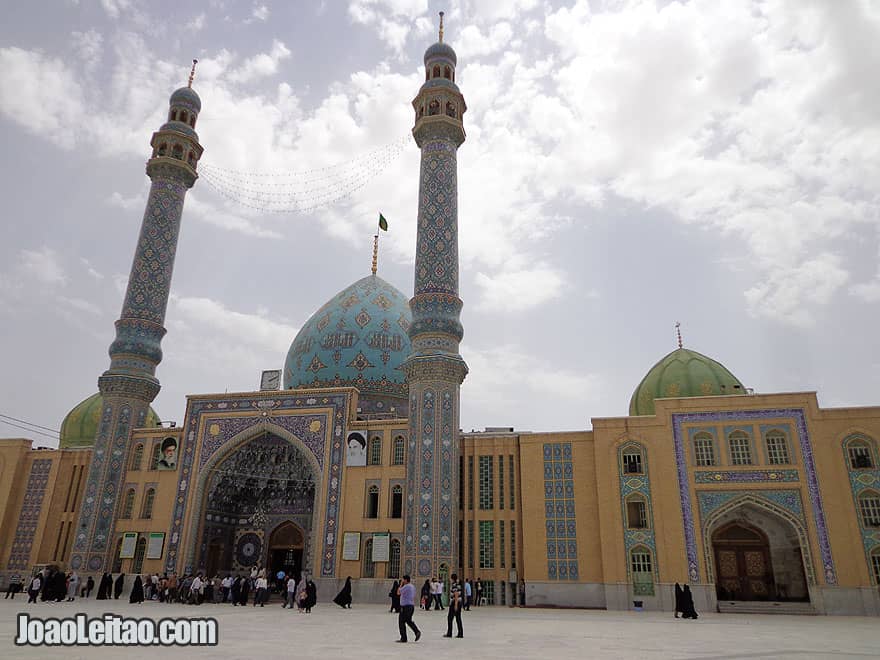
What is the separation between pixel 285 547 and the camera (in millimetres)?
25391

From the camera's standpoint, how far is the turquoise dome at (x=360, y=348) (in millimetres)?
26953

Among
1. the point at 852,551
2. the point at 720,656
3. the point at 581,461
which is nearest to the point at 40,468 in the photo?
the point at 581,461

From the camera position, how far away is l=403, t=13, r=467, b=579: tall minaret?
20.0m

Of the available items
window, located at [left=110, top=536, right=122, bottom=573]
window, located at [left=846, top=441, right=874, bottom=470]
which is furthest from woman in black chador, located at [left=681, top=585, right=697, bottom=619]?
window, located at [left=110, top=536, right=122, bottom=573]

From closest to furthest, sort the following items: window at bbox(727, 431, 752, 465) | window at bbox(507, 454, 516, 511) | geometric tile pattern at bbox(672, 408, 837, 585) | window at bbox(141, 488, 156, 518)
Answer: geometric tile pattern at bbox(672, 408, 837, 585)
window at bbox(727, 431, 752, 465)
window at bbox(507, 454, 516, 511)
window at bbox(141, 488, 156, 518)

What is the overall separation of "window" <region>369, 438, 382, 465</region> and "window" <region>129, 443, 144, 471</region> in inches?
→ 347

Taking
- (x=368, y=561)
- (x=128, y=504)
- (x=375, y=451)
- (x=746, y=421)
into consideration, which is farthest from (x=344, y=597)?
(x=746, y=421)

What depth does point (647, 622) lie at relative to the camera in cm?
1420

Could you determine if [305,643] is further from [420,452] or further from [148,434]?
[148,434]

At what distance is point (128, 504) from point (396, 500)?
397 inches

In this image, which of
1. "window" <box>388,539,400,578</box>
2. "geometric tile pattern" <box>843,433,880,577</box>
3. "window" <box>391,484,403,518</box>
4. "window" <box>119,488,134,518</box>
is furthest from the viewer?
"window" <box>119,488,134,518</box>

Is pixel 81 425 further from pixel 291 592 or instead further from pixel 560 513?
pixel 560 513

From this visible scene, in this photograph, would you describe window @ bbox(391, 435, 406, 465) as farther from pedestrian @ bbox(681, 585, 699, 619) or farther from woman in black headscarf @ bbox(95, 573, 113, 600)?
woman in black headscarf @ bbox(95, 573, 113, 600)

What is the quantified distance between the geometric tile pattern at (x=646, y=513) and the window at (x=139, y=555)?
16.2m
